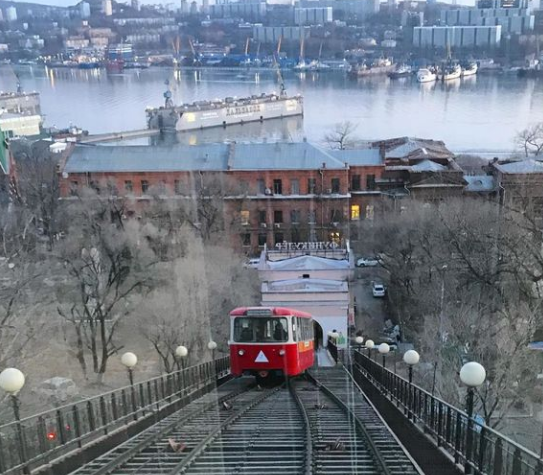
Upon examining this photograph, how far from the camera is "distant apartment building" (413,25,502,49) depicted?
28922 millimetres

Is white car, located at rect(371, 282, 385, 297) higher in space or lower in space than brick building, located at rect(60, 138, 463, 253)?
lower

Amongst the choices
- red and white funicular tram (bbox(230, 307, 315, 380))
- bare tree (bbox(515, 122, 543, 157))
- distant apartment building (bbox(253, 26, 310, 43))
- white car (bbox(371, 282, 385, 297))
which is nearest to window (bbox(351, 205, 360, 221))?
white car (bbox(371, 282, 385, 297))

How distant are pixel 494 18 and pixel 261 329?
25.5 metres

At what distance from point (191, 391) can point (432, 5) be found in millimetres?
31567

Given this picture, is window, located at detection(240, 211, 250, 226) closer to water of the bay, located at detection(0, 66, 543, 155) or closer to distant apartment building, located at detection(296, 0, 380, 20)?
water of the bay, located at detection(0, 66, 543, 155)

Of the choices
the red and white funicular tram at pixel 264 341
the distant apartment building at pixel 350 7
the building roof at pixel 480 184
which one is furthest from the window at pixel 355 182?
the distant apartment building at pixel 350 7

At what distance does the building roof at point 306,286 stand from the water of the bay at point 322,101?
1321 cm

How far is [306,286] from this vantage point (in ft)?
29.9

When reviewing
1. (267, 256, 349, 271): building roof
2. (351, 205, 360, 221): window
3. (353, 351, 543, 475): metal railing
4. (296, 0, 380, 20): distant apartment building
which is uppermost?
(296, 0, 380, 20): distant apartment building

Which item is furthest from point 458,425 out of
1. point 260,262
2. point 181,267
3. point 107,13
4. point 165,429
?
point 107,13

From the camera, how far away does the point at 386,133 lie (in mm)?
23953

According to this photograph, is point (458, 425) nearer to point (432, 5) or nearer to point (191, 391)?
point (191, 391)

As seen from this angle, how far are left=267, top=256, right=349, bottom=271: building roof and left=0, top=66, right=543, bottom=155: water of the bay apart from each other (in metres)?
12.3

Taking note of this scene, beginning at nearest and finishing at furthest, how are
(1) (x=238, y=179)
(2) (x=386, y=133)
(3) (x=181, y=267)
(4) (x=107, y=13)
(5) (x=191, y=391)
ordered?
(5) (x=191, y=391) → (3) (x=181, y=267) → (1) (x=238, y=179) → (4) (x=107, y=13) → (2) (x=386, y=133)
